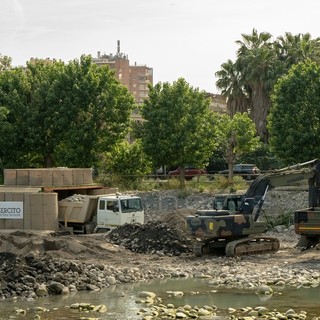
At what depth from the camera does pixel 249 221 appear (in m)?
31.5

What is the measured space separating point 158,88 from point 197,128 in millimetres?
4622

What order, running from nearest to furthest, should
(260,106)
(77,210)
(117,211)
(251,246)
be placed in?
(251,246)
(117,211)
(77,210)
(260,106)

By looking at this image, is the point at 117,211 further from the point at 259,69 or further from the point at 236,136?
the point at 259,69

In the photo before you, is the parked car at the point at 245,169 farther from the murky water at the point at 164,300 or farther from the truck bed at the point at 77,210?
the murky water at the point at 164,300

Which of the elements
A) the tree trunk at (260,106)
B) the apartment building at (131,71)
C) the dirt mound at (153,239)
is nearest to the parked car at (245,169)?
the tree trunk at (260,106)

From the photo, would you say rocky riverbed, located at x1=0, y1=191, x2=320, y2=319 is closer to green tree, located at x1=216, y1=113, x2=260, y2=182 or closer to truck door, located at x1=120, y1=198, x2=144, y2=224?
truck door, located at x1=120, y1=198, x2=144, y2=224

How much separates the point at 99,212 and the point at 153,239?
198 inches

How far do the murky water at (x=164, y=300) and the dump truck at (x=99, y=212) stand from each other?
10.6m

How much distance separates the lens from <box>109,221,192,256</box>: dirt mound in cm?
3262

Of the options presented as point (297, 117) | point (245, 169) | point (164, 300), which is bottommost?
point (164, 300)

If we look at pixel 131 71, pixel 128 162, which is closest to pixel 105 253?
pixel 128 162

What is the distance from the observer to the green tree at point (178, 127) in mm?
55031

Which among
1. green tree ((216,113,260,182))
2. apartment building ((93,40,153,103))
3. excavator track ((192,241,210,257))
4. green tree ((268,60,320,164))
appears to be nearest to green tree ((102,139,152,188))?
green tree ((216,113,260,182))

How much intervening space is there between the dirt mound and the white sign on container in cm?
654
